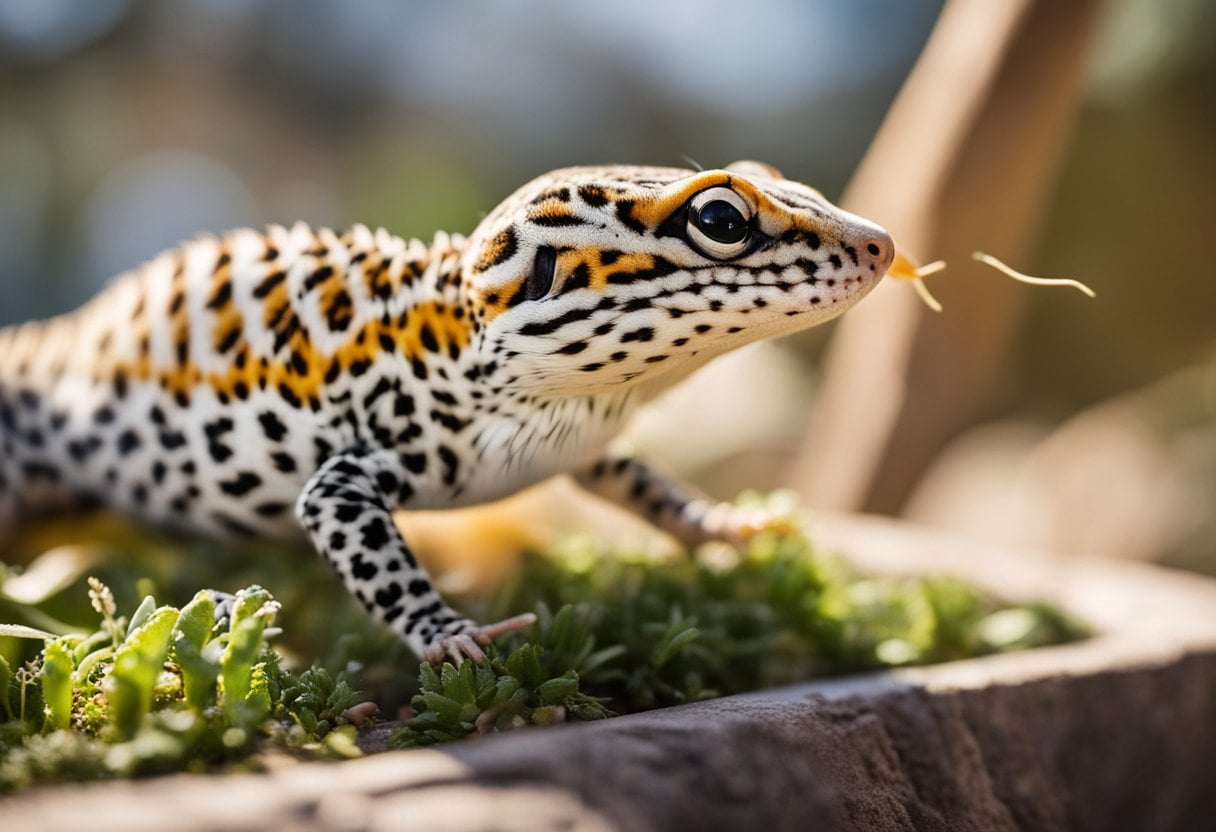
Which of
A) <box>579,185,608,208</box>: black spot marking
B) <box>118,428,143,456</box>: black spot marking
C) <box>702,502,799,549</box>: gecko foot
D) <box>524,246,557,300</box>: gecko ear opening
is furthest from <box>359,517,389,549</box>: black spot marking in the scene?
<box>702,502,799,549</box>: gecko foot

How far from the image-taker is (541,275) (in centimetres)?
161

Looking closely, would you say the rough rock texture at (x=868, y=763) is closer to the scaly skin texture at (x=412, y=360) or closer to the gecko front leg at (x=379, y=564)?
the gecko front leg at (x=379, y=564)

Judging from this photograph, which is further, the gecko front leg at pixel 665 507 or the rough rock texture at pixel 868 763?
the gecko front leg at pixel 665 507

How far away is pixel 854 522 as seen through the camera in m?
3.09

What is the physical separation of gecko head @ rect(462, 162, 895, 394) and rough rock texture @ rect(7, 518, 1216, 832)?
1.82ft

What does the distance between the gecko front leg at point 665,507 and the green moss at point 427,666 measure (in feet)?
0.15

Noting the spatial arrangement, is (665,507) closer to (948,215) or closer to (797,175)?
(948,215)

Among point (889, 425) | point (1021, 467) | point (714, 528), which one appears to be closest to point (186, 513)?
point (714, 528)

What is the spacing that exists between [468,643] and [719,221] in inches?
28.4

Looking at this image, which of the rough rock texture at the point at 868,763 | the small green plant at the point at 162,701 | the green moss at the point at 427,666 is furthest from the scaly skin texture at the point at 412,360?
the rough rock texture at the point at 868,763

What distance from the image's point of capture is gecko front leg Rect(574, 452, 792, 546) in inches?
92.6

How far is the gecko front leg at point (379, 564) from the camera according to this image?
4.98 ft

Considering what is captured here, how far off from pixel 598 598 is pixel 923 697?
64 cm

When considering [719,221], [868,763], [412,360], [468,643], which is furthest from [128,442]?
[868,763]
